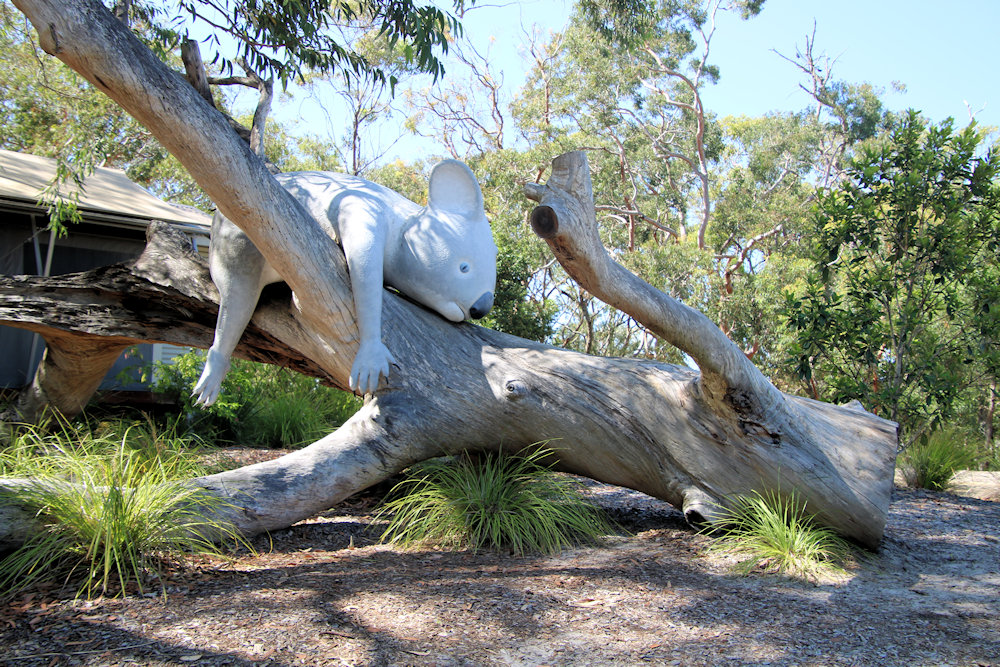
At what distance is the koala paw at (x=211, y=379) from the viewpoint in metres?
4.37

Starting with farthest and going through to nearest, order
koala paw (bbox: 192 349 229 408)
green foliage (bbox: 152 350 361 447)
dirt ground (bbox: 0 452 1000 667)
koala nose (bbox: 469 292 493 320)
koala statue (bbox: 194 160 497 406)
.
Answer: green foliage (bbox: 152 350 361 447) < koala nose (bbox: 469 292 493 320) < koala statue (bbox: 194 160 497 406) < koala paw (bbox: 192 349 229 408) < dirt ground (bbox: 0 452 1000 667)

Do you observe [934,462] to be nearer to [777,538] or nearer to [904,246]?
[904,246]

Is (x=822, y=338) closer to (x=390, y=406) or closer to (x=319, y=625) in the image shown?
(x=390, y=406)

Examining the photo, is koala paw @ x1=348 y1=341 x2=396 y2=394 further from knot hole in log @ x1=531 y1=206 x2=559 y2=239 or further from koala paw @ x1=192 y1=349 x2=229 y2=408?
knot hole in log @ x1=531 y1=206 x2=559 y2=239

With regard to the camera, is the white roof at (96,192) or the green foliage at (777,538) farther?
the white roof at (96,192)

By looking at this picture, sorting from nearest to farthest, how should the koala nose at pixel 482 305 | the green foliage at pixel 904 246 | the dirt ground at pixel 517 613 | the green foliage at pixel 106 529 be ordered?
the dirt ground at pixel 517 613
the green foliage at pixel 106 529
the koala nose at pixel 482 305
the green foliage at pixel 904 246

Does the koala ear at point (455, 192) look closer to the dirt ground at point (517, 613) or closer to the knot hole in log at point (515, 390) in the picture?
the knot hole in log at point (515, 390)

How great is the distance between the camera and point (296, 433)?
27.7 ft

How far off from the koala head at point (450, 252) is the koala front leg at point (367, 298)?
1.16ft

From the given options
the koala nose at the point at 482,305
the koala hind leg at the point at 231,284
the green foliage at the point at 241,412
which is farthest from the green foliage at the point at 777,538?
the green foliage at the point at 241,412

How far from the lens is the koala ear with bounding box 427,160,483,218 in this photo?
4.67m

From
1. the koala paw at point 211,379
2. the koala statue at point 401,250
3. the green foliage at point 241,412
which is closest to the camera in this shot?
the koala paw at point 211,379

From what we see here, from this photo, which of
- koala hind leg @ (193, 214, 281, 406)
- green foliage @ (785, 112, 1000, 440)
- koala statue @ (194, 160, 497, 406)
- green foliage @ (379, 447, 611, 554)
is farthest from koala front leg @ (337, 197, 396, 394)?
green foliage @ (785, 112, 1000, 440)

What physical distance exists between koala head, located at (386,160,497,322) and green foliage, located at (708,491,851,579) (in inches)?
77.7
